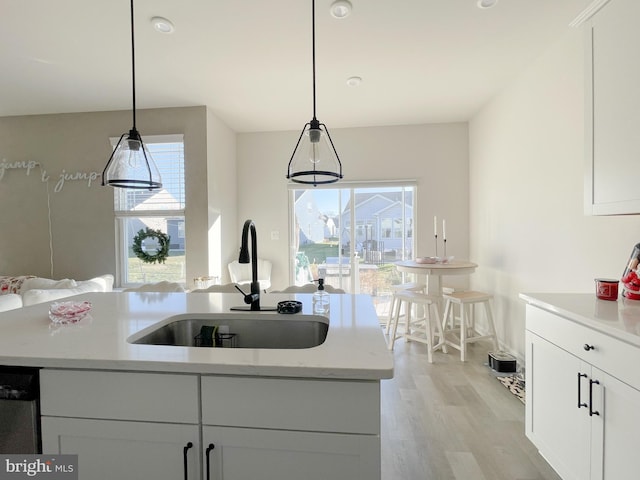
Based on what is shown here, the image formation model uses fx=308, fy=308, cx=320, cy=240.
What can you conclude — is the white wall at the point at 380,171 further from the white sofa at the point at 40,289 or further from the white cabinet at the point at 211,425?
the white cabinet at the point at 211,425

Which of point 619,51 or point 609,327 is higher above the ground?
point 619,51

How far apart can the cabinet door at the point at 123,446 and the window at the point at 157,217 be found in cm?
297

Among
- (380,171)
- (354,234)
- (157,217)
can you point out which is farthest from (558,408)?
(157,217)

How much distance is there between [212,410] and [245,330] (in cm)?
55

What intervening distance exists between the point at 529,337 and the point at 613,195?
2.62ft

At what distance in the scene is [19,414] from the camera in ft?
2.86

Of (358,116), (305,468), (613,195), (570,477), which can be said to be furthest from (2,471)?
(358,116)

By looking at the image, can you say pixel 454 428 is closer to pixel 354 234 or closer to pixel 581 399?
pixel 581 399

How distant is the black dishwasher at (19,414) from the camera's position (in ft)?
2.86

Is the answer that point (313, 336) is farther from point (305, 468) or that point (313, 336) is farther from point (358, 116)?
point (358, 116)

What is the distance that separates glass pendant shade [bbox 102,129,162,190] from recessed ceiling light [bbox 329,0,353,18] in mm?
1450

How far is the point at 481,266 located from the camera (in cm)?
374

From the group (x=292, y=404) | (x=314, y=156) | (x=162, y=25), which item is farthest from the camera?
(x=162, y=25)

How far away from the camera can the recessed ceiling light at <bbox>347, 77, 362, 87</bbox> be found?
9.53ft
